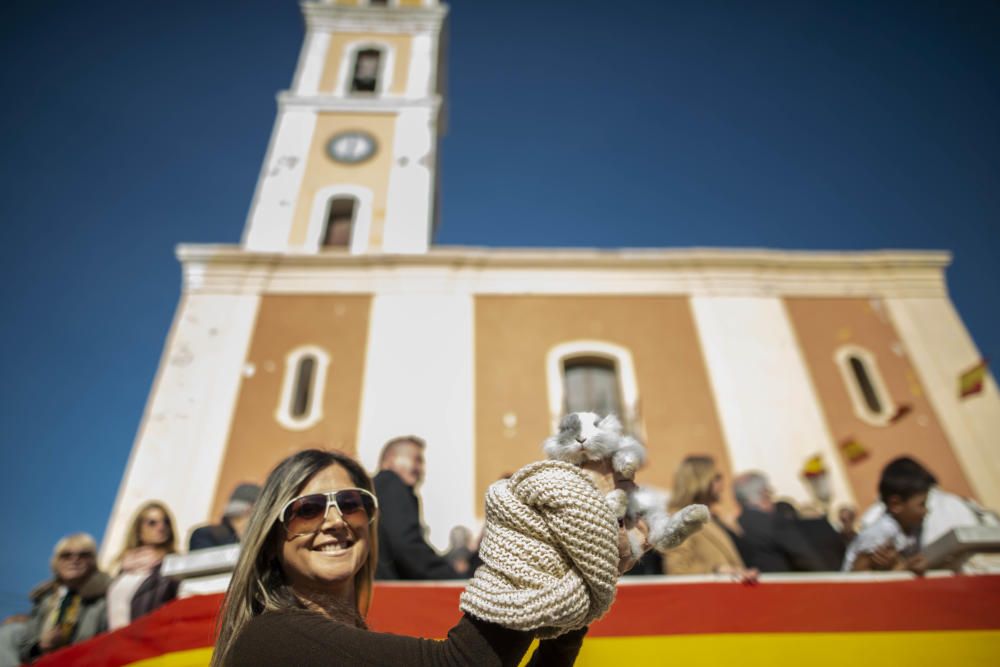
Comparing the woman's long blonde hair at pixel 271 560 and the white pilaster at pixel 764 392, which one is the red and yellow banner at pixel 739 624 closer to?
the woman's long blonde hair at pixel 271 560

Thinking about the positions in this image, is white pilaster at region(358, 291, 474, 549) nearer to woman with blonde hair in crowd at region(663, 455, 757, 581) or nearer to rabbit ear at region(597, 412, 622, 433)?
woman with blonde hair in crowd at region(663, 455, 757, 581)

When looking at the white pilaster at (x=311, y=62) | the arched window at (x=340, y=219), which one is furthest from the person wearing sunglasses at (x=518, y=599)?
the white pilaster at (x=311, y=62)

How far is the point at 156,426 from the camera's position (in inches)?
338

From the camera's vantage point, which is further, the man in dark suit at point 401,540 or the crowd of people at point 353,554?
the man in dark suit at point 401,540

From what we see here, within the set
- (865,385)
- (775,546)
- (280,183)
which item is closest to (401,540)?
(775,546)

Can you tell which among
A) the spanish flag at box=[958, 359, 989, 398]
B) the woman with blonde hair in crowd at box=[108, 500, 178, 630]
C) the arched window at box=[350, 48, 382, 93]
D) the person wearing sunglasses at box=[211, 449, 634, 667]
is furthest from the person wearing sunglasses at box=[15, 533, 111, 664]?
the arched window at box=[350, 48, 382, 93]

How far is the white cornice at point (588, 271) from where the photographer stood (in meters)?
10.4

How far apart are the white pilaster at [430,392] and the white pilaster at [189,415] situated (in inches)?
85.1

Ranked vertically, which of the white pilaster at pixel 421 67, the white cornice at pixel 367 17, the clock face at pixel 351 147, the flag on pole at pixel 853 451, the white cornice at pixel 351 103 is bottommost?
the flag on pole at pixel 853 451

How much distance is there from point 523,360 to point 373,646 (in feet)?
28.9

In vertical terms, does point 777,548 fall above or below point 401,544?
below

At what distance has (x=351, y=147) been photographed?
13.2 meters

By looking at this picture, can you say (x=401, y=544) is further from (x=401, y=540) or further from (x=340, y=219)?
(x=340, y=219)

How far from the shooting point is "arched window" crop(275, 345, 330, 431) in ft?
29.6
